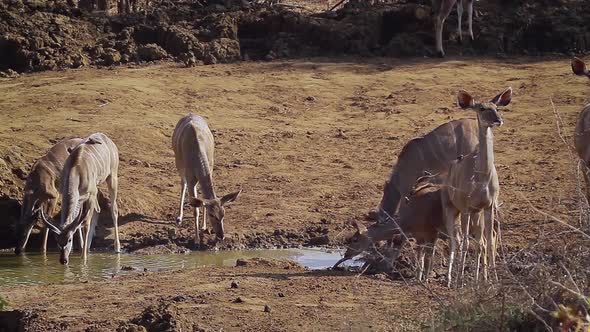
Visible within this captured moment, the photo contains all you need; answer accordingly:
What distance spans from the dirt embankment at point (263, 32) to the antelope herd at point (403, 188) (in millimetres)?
6178

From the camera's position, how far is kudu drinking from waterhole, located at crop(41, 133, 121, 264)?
41.8 ft

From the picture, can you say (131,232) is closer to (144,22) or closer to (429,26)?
(144,22)

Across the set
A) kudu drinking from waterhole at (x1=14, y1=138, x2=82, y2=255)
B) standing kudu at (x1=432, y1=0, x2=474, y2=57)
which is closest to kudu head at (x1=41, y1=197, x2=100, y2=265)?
kudu drinking from waterhole at (x1=14, y1=138, x2=82, y2=255)

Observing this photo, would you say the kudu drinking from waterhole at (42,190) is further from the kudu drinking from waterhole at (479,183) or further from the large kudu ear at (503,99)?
the large kudu ear at (503,99)

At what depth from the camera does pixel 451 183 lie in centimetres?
1052

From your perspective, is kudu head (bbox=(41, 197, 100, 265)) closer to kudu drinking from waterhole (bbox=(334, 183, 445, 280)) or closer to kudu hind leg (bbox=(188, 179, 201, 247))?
kudu hind leg (bbox=(188, 179, 201, 247))

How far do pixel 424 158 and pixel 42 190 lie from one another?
4.47 metres

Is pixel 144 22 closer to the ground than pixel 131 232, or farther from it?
farther from it

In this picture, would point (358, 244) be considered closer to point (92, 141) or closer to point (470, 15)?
point (92, 141)

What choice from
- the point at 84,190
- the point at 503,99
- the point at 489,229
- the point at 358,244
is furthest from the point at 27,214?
the point at 503,99

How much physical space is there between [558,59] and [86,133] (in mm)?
8962

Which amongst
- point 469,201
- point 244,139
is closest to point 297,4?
point 244,139

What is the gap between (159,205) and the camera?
574 inches

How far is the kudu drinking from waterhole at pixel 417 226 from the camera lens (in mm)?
10930
